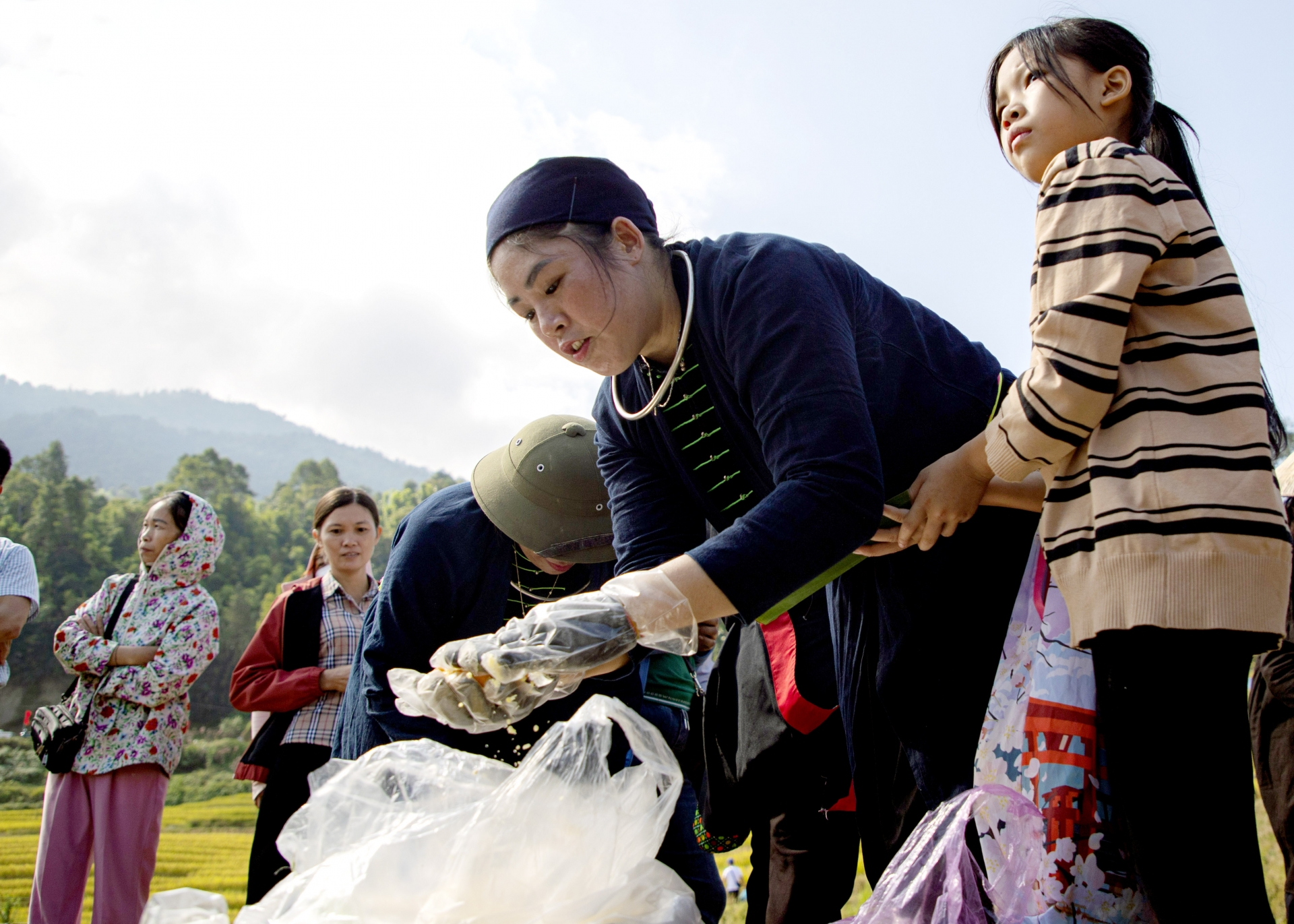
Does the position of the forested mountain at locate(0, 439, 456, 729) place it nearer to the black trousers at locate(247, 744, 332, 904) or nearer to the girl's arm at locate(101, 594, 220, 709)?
the girl's arm at locate(101, 594, 220, 709)

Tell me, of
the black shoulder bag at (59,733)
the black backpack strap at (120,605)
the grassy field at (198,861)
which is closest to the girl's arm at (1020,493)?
the grassy field at (198,861)

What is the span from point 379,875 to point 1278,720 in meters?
2.13

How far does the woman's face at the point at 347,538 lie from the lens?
3.85 metres

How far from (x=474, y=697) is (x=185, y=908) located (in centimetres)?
87

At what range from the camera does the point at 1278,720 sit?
2246 millimetres

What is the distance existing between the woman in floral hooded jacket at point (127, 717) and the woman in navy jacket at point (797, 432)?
2902 millimetres

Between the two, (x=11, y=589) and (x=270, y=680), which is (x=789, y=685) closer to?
(x=270, y=680)

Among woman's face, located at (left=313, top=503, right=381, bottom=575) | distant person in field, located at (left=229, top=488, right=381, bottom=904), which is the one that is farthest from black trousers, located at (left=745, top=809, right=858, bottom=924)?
woman's face, located at (left=313, top=503, right=381, bottom=575)

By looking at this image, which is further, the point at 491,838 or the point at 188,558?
the point at 188,558

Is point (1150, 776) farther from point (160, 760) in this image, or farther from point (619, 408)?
point (160, 760)

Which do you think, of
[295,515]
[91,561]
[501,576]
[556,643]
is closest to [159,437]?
[295,515]

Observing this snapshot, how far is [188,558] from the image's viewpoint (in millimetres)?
4055

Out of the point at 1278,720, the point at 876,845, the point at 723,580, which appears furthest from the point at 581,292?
the point at 1278,720

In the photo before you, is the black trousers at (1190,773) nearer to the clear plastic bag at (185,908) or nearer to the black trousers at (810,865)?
the black trousers at (810,865)
